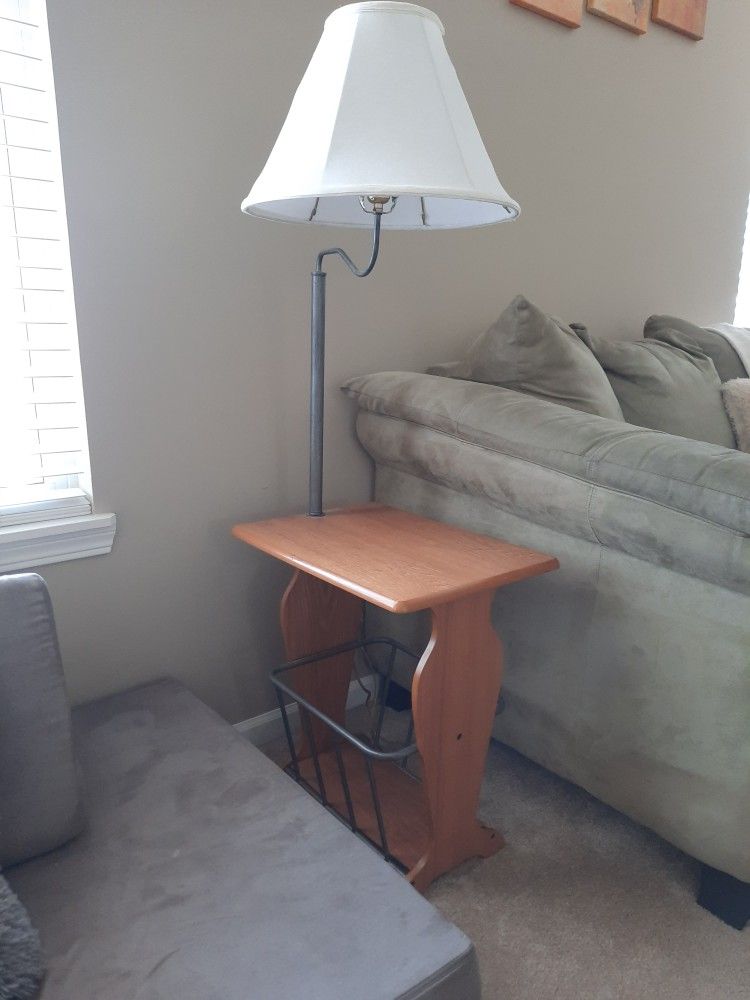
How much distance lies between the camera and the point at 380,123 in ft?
3.34

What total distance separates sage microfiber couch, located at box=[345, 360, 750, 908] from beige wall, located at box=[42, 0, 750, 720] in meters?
0.29

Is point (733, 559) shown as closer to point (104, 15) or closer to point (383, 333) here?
point (383, 333)

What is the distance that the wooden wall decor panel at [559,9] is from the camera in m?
1.82

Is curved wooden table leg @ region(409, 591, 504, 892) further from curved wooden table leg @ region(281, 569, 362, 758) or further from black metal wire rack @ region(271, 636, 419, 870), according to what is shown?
curved wooden table leg @ region(281, 569, 362, 758)

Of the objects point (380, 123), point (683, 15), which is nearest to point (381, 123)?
point (380, 123)

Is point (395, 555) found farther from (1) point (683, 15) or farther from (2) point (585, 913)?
(1) point (683, 15)

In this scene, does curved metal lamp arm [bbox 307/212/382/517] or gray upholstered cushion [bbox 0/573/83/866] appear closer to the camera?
gray upholstered cushion [bbox 0/573/83/866]

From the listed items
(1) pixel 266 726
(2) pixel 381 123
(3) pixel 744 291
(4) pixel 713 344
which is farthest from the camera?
(3) pixel 744 291

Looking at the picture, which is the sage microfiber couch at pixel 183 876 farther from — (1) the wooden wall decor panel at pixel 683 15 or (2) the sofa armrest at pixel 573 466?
(1) the wooden wall decor panel at pixel 683 15

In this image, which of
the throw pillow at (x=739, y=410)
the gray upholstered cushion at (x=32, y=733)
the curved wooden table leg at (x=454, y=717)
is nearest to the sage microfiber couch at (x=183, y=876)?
the gray upholstered cushion at (x=32, y=733)

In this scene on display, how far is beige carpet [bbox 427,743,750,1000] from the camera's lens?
1.14m

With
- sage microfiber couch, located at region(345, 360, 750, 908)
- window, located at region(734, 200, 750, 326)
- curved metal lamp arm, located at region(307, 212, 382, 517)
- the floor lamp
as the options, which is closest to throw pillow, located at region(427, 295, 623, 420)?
sage microfiber couch, located at region(345, 360, 750, 908)

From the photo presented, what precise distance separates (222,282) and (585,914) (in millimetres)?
1351

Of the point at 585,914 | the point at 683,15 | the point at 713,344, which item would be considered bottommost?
the point at 585,914
